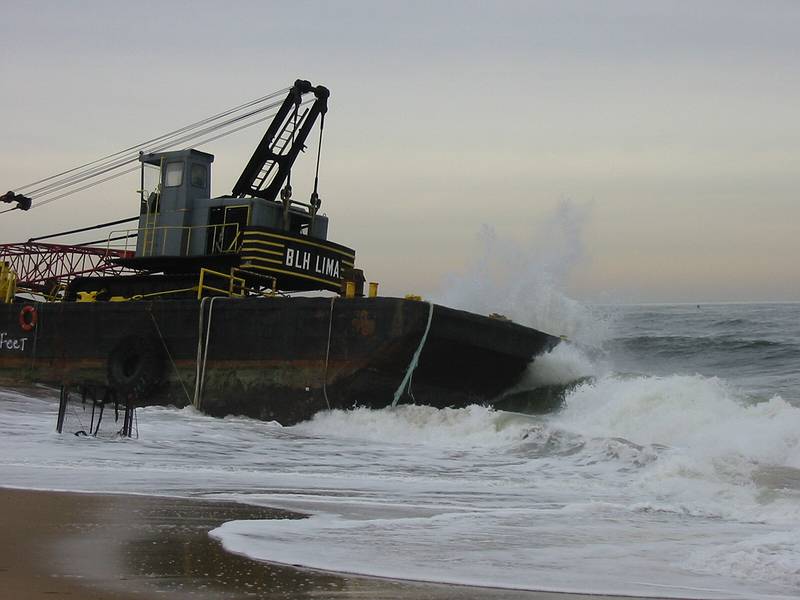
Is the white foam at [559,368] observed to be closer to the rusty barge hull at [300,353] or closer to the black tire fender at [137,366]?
the rusty barge hull at [300,353]

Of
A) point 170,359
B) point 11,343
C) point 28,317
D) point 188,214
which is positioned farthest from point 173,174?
point 11,343

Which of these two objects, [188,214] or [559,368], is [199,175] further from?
[559,368]

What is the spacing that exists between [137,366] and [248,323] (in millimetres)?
2644

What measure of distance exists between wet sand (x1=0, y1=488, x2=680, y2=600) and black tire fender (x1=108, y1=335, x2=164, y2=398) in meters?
10.6

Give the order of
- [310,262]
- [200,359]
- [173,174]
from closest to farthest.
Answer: [200,359] → [310,262] → [173,174]

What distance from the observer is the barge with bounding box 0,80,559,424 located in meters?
16.1

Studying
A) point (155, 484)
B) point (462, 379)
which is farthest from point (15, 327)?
point (155, 484)

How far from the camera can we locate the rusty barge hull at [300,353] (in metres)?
15.9

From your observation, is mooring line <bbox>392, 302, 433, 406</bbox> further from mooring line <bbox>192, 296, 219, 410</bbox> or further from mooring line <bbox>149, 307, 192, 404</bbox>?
mooring line <bbox>149, 307, 192, 404</bbox>

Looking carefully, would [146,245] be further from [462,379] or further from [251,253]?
[462,379]

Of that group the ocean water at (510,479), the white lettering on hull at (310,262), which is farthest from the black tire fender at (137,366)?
the white lettering on hull at (310,262)

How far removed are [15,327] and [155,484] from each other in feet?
44.1

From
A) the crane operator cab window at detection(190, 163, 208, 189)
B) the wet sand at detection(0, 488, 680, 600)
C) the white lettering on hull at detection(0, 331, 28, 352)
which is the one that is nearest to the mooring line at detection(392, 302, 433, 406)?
the crane operator cab window at detection(190, 163, 208, 189)

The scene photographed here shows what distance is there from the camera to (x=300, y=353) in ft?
54.6
